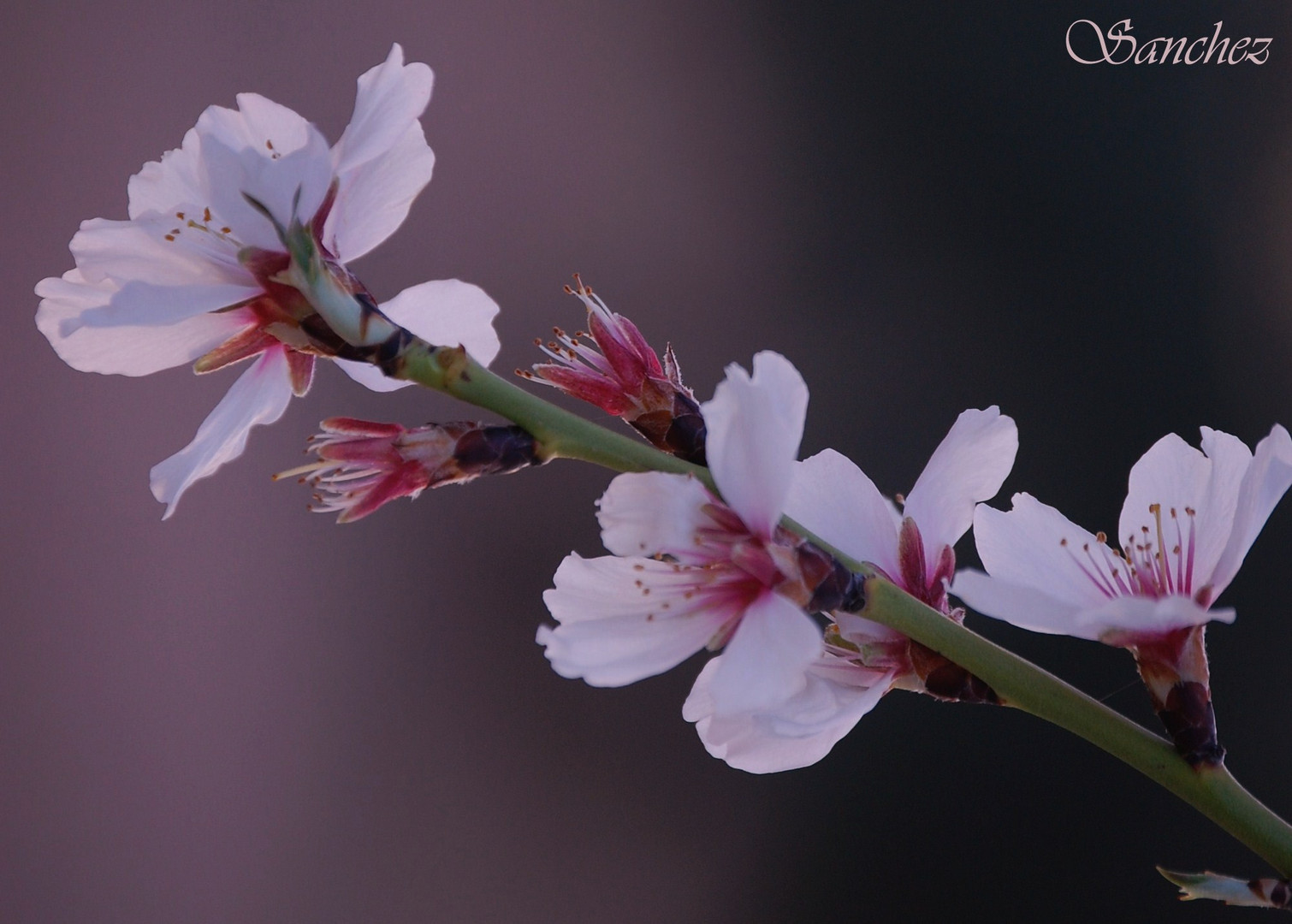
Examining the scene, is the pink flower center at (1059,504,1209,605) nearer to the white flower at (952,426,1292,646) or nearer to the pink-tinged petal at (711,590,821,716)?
the white flower at (952,426,1292,646)

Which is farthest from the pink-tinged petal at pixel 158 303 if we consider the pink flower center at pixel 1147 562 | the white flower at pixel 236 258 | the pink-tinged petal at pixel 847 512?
the pink flower center at pixel 1147 562

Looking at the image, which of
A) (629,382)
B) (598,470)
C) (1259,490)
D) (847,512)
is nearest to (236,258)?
(629,382)

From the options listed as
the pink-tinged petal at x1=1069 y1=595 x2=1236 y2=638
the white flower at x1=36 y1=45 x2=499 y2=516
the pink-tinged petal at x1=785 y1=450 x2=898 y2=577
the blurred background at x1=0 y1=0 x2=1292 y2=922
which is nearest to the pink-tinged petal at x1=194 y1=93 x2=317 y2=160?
the white flower at x1=36 y1=45 x2=499 y2=516

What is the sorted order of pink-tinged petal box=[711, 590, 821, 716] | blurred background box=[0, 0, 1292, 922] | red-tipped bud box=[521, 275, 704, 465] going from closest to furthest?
pink-tinged petal box=[711, 590, 821, 716], red-tipped bud box=[521, 275, 704, 465], blurred background box=[0, 0, 1292, 922]

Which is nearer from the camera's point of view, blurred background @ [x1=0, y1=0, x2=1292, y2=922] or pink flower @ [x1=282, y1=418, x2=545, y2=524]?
pink flower @ [x1=282, y1=418, x2=545, y2=524]

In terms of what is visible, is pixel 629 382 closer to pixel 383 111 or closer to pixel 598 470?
pixel 383 111

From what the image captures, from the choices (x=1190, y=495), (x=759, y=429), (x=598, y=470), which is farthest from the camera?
(x=598, y=470)

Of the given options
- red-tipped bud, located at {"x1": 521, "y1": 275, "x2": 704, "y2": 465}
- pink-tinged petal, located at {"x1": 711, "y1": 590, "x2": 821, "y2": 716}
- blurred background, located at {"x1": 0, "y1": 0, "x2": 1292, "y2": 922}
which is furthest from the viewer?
blurred background, located at {"x1": 0, "y1": 0, "x2": 1292, "y2": 922}

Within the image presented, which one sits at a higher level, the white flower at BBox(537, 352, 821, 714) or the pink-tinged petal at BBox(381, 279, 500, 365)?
the pink-tinged petal at BBox(381, 279, 500, 365)
